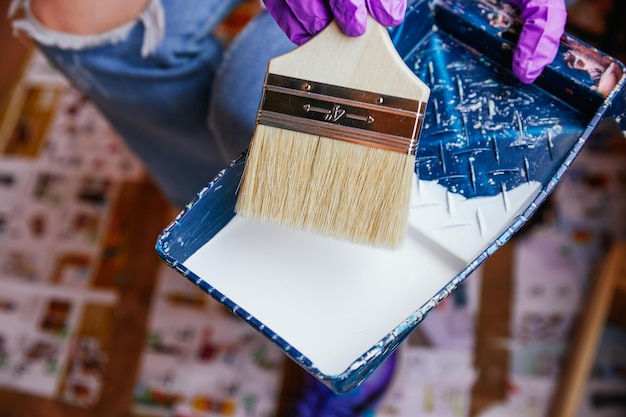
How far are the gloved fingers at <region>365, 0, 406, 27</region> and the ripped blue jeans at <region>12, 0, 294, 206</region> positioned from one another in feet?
0.71

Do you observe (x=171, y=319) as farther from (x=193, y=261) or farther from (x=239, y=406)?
(x=193, y=261)

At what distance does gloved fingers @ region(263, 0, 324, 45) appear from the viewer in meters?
0.50

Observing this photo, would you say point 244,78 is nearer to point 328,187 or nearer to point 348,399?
point 328,187

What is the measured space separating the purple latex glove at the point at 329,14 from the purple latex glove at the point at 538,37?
117 mm

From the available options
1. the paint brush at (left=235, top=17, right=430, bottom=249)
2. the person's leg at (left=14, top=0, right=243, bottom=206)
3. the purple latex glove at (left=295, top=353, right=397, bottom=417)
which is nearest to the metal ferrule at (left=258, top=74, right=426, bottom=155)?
the paint brush at (left=235, top=17, right=430, bottom=249)

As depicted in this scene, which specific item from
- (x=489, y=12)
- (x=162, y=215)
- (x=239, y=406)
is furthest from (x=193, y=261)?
(x=162, y=215)

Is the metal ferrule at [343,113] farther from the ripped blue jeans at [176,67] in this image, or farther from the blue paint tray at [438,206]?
the ripped blue jeans at [176,67]

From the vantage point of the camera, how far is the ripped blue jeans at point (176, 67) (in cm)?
69

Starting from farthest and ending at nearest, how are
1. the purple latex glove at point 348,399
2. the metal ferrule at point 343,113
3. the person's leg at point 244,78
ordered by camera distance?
the purple latex glove at point 348,399, the person's leg at point 244,78, the metal ferrule at point 343,113

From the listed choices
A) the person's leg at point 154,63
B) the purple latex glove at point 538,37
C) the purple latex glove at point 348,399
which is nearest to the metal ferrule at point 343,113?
the purple latex glove at point 538,37

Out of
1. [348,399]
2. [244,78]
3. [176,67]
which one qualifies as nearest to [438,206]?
[244,78]

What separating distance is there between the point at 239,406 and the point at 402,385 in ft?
0.90

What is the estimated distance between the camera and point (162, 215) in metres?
1.19

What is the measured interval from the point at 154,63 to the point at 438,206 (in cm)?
40
